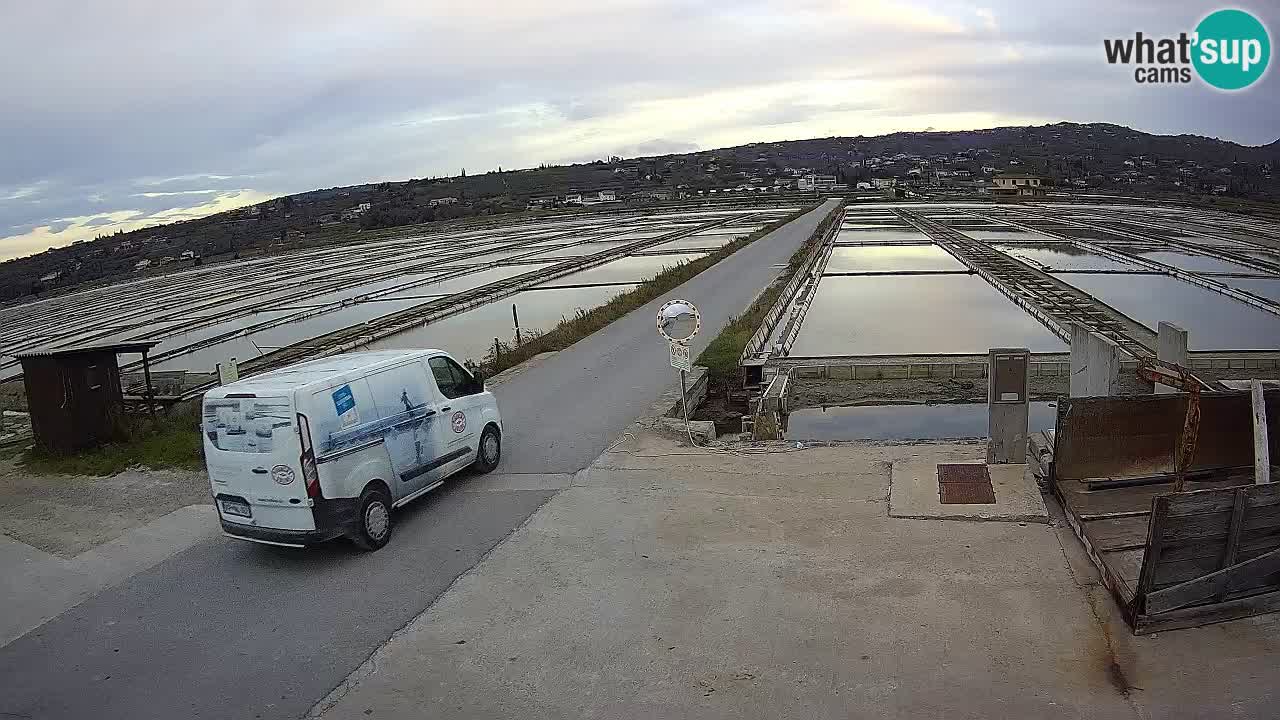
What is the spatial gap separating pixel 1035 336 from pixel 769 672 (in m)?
15.1

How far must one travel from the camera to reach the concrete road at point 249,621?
5.92 m

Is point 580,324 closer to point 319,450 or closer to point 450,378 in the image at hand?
point 450,378

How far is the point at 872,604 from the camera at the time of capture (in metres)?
6.49

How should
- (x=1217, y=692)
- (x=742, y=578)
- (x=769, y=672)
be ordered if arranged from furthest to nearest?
(x=742, y=578)
(x=769, y=672)
(x=1217, y=692)

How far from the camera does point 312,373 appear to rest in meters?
8.39

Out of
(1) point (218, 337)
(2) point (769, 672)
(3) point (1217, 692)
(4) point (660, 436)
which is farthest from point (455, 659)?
(1) point (218, 337)

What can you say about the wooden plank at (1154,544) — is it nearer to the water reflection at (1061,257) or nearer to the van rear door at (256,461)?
the van rear door at (256,461)

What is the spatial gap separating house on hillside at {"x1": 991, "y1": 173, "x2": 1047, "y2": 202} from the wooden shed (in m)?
85.1

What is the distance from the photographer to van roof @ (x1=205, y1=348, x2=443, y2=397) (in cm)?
791

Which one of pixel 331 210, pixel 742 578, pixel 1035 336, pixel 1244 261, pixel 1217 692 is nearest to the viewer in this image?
pixel 1217 692

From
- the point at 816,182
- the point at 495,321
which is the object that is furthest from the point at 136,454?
the point at 816,182

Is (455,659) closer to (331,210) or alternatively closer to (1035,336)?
(1035,336)

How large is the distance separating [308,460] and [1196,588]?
6.87m

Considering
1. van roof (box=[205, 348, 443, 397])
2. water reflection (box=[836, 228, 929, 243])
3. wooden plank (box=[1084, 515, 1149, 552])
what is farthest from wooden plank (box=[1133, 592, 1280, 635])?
water reflection (box=[836, 228, 929, 243])
